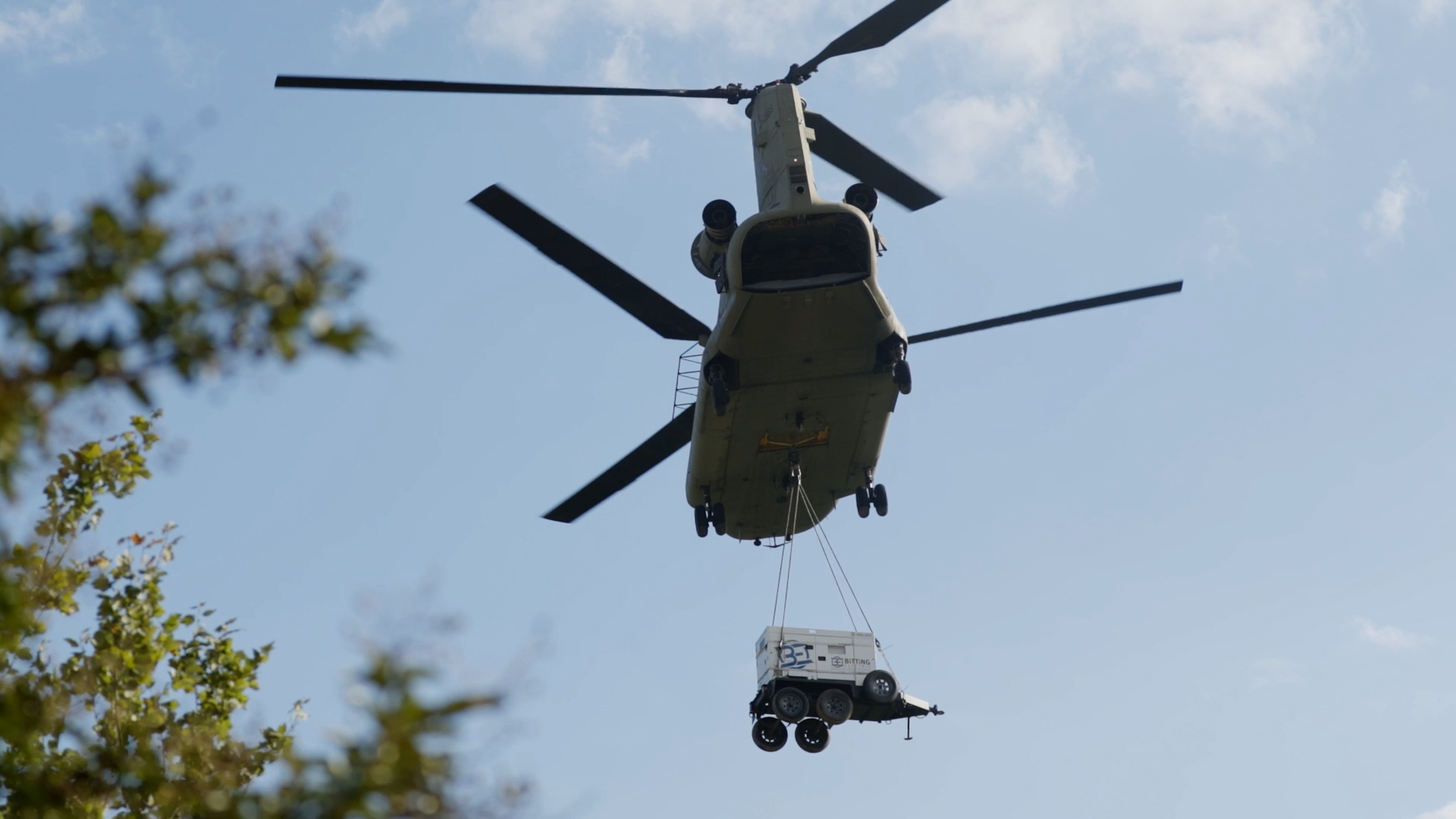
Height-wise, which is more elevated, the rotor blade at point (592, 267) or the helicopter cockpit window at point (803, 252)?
the rotor blade at point (592, 267)

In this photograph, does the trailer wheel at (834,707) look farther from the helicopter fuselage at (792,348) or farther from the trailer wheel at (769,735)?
the helicopter fuselage at (792,348)

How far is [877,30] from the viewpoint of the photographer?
61.0ft

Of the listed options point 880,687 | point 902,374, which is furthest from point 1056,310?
point 880,687

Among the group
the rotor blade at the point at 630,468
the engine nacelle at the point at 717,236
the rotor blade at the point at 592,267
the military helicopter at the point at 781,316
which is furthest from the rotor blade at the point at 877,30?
the rotor blade at the point at 630,468

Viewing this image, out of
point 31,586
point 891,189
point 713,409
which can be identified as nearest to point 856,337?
point 713,409

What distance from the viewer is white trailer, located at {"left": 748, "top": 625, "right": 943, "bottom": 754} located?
60.2 ft

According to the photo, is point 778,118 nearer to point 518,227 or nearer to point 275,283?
point 518,227

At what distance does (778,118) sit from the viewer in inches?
731

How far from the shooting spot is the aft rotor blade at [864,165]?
19875 mm

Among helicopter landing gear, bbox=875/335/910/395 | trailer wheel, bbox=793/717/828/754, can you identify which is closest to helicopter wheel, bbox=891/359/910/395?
helicopter landing gear, bbox=875/335/910/395

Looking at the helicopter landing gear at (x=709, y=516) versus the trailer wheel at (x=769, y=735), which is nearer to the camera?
the trailer wheel at (x=769, y=735)

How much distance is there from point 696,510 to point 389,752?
16.9 metres

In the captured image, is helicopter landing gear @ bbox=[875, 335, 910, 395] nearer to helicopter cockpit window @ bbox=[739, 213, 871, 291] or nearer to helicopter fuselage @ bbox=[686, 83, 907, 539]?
helicopter fuselage @ bbox=[686, 83, 907, 539]

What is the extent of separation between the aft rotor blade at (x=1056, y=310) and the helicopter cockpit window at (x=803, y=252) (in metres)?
2.32
